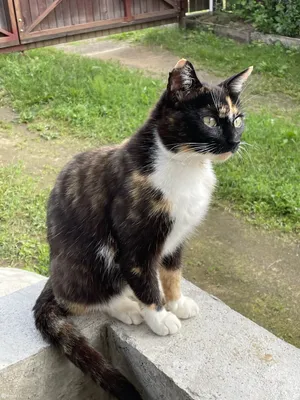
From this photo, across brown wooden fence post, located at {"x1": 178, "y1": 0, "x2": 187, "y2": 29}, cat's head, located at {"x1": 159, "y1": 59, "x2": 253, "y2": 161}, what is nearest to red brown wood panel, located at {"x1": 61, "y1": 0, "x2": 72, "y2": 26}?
brown wooden fence post, located at {"x1": 178, "y1": 0, "x2": 187, "y2": 29}

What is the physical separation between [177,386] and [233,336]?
30cm

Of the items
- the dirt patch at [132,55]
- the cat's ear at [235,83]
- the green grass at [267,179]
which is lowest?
the dirt patch at [132,55]

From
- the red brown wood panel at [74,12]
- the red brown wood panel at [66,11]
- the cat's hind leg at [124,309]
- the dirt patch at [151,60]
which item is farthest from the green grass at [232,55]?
the cat's hind leg at [124,309]

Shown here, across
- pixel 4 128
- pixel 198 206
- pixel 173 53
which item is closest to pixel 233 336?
pixel 198 206

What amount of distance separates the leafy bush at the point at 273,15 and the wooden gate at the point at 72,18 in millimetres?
1098

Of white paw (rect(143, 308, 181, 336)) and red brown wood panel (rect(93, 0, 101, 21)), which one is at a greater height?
white paw (rect(143, 308, 181, 336))

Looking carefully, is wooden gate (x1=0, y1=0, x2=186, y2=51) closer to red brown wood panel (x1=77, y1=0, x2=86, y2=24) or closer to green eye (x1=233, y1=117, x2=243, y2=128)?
red brown wood panel (x1=77, y1=0, x2=86, y2=24)

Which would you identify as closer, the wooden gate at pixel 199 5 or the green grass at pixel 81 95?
the green grass at pixel 81 95

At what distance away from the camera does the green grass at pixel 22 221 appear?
10.7ft

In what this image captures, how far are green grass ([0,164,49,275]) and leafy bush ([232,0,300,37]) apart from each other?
16.2 ft

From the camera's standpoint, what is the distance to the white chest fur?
5.65 feet

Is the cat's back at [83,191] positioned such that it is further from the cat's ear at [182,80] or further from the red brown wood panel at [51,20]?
the red brown wood panel at [51,20]

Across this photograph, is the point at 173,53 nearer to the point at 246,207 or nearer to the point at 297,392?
the point at 246,207

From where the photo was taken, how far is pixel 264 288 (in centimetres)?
300
